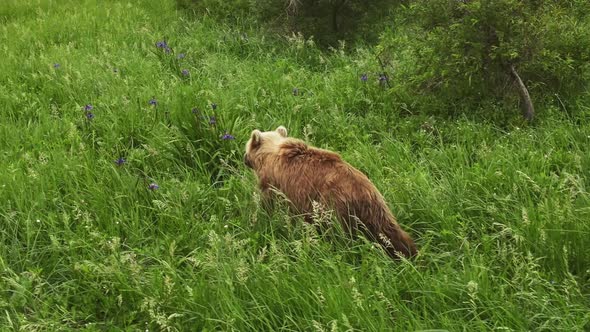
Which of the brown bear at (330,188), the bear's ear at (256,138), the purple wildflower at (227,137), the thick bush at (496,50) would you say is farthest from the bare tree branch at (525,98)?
the purple wildflower at (227,137)

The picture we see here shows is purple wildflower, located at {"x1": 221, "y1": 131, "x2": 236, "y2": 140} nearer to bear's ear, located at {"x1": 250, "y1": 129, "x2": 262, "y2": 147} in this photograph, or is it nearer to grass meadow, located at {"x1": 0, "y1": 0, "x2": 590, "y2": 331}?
grass meadow, located at {"x1": 0, "y1": 0, "x2": 590, "y2": 331}

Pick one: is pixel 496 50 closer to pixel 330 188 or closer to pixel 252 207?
pixel 330 188

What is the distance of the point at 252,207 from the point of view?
3701mm

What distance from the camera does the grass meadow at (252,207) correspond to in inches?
105

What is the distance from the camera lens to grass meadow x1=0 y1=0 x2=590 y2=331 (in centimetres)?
266

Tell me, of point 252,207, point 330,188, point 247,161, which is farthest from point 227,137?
point 330,188

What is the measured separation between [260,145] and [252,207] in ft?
1.67

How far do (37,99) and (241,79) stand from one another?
2.17 meters

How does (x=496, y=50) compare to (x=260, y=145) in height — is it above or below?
above

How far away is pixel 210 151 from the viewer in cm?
462

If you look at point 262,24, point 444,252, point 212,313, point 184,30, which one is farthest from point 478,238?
point 184,30

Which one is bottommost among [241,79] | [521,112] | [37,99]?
[37,99]

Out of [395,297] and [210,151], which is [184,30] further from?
[395,297]

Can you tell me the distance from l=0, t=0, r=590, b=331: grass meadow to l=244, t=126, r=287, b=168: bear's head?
20 cm
